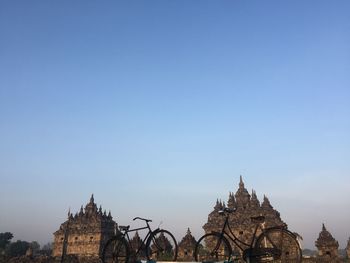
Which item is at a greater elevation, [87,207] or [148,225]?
[87,207]

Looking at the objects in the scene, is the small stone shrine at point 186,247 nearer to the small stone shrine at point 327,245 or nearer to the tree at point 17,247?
the small stone shrine at point 327,245

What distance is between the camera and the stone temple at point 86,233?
49.9 meters

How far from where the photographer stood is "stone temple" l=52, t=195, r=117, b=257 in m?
49.9

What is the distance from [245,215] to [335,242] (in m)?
10.6

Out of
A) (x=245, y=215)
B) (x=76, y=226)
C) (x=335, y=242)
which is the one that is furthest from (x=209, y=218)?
(x=76, y=226)

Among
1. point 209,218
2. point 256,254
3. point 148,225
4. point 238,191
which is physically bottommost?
point 256,254

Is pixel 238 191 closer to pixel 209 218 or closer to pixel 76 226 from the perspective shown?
pixel 209 218

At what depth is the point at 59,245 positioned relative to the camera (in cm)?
5341

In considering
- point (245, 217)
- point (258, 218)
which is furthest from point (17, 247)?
point (258, 218)

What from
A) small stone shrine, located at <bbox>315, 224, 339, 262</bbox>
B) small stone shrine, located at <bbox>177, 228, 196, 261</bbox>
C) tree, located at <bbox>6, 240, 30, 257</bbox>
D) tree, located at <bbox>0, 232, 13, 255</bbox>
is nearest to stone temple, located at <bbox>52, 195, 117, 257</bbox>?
small stone shrine, located at <bbox>177, 228, 196, 261</bbox>

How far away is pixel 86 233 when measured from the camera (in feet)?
167

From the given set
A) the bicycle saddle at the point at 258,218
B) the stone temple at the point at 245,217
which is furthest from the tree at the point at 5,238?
the bicycle saddle at the point at 258,218

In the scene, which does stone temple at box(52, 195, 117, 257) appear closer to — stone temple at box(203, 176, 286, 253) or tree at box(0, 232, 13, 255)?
stone temple at box(203, 176, 286, 253)

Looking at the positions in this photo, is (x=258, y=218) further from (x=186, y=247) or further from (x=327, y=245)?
(x=327, y=245)
